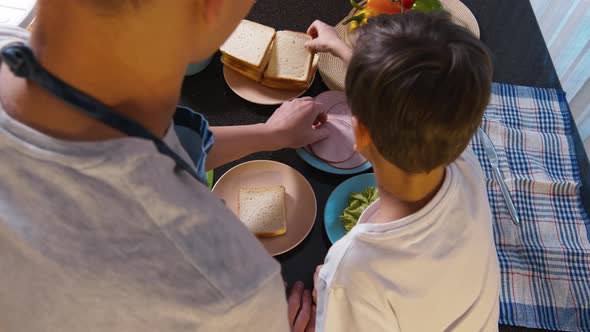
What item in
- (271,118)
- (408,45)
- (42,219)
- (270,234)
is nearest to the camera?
(42,219)

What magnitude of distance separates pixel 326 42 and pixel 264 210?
18.6 inches

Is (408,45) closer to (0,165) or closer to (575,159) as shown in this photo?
(0,165)

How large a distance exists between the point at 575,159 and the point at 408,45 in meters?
0.81

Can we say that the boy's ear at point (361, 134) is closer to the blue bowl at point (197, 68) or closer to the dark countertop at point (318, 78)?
the dark countertop at point (318, 78)

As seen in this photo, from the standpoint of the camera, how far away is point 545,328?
3.17 ft

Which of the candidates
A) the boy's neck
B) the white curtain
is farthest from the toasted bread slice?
the white curtain

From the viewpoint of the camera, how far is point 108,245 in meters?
0.41

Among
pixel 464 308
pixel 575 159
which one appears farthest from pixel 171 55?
pixel 575 159

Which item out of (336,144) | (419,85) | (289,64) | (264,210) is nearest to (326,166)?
(336,144)

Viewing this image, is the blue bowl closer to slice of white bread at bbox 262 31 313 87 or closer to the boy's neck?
slice of white bread at bbox 262 31 313 87

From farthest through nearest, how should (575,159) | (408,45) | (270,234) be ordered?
(575,159) < (270,234) < (408,45)

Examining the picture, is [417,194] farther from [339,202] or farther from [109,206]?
[109,206]

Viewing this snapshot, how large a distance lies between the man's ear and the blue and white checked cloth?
0.90 meters

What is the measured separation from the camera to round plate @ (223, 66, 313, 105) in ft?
3.64
